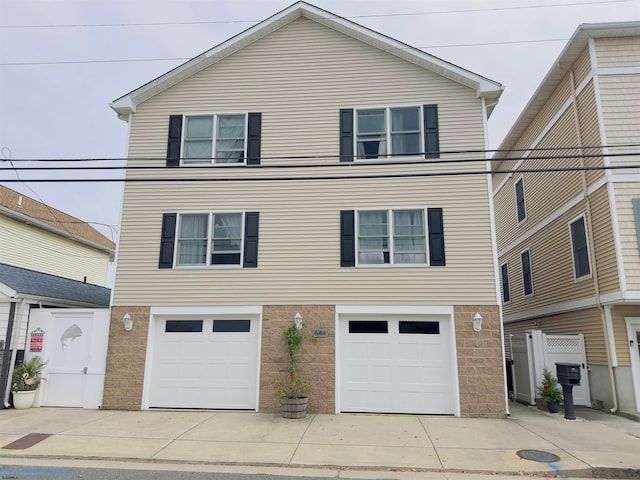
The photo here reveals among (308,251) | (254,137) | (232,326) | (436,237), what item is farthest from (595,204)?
(232,326)

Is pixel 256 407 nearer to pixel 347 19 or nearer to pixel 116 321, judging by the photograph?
pixel 116 321

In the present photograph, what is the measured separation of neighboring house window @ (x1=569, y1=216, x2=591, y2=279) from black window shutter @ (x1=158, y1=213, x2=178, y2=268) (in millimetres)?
10684

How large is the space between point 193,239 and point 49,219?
11.7 meters

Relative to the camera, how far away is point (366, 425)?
354 inches

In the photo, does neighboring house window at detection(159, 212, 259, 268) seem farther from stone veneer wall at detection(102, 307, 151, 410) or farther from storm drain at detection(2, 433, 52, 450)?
storm drain at detection(2, 433, 52, 450)

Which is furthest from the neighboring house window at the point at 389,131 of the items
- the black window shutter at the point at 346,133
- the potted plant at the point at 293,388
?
the potted plant at the point at 293,388

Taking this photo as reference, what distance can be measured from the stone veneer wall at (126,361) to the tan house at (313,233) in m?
0.03

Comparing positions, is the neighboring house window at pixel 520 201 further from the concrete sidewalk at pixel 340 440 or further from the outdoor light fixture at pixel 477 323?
the concrete sidewalk at pixel 340 440

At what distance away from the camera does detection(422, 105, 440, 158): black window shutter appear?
1127 cm

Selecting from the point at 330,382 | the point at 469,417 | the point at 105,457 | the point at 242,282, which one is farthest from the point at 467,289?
the point at 105,457

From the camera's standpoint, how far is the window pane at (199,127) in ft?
39.8

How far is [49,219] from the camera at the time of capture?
1944 cm

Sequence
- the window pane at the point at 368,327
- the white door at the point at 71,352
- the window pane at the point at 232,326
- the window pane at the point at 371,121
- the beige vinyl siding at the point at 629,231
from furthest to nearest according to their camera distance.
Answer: the window pane at the point at 371,121 < the window pane at the point at 232,326 < the white door at the point at 71,352 < the window pane at the point at 368,327 < the beige vinyl siding at the point at 629,231

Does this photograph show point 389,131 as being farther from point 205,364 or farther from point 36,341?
point 36,341
